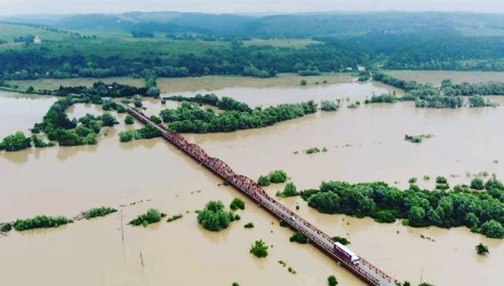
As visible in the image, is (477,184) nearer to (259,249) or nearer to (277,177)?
(277,177)

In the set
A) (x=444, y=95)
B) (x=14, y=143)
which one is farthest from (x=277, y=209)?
(x=444, y=95)

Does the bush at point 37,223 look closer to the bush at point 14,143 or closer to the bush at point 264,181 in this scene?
the bush at point 264,181

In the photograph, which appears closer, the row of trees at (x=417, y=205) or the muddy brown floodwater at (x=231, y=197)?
the muddy brown floodwater at (x=231, y=197)

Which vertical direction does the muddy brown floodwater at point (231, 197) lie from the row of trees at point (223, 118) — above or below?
below

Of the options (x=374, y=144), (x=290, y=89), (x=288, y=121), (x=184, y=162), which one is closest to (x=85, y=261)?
(x=184, y=162)

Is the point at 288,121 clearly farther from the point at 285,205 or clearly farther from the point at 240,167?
the point at 285,205

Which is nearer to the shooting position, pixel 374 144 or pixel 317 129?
pixel 374 144

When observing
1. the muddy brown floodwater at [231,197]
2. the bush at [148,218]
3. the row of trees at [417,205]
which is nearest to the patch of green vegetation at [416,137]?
the muddy brown floodwater at [231,197]

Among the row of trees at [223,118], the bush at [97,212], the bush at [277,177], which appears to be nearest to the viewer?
the bush at [97,212]
